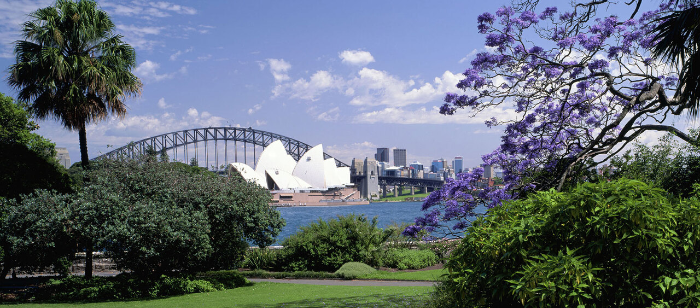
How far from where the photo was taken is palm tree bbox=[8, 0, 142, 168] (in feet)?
48.5

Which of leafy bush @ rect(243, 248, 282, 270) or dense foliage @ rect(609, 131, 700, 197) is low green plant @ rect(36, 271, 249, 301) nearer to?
leafy bush @ rect(243, 248, 282, 270)

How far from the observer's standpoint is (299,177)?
105m

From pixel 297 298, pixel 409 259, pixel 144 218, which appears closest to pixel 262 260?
pixel 409 259

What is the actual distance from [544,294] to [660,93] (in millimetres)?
5815

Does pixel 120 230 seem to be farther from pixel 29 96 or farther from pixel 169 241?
pixel 29 96

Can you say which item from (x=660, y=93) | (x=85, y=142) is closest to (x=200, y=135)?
(x=85, y=142)

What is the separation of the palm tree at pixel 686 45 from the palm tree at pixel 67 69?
48.5ft

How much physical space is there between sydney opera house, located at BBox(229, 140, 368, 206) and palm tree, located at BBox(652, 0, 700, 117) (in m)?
91.5

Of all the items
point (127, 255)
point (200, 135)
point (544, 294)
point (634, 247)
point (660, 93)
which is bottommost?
point (127, 255)

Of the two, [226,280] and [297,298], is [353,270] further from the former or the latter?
[297,298]

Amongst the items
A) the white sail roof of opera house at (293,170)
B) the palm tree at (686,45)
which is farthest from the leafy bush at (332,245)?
the white sail roof of opera house at (293,170)

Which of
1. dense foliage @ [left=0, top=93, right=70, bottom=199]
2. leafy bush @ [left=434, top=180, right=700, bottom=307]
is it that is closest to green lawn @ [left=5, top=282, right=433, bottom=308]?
dense foliage @ [left=0, top=93, right=70, bottom=199]

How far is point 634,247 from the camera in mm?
3945

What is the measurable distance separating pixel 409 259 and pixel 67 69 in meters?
13.9
